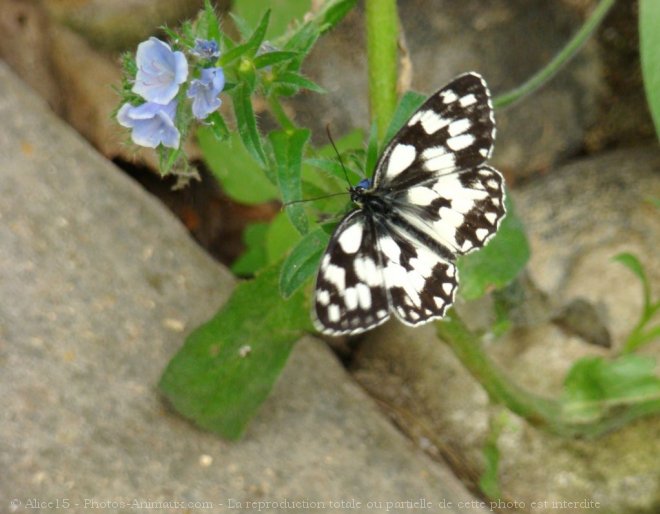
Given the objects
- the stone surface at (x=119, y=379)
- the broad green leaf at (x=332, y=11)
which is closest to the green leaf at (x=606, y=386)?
the stone surface at (x=119, y=379)

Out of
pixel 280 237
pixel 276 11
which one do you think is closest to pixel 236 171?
pixel 280 237

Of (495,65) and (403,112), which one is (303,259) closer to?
(403,112)

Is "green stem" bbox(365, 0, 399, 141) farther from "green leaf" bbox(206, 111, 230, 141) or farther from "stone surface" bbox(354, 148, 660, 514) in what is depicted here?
"stone surface" bbox(354, 148, 660, 514)

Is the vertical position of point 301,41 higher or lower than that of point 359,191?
higher

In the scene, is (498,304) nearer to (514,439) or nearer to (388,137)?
(514,439)

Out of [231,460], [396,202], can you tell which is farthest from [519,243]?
[231,460]

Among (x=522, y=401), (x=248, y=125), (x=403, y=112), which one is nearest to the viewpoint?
(x=248, y=125)
